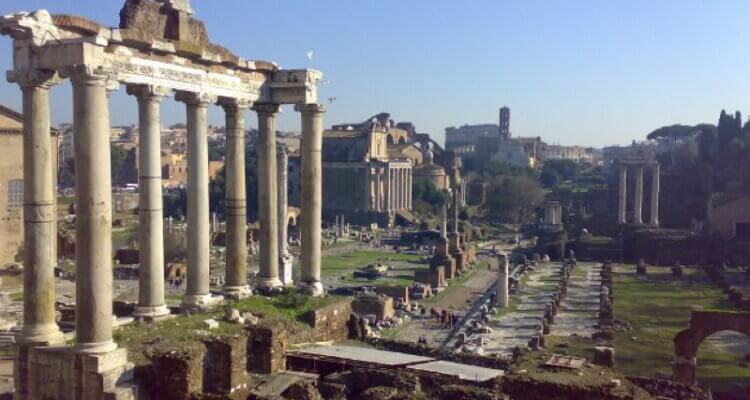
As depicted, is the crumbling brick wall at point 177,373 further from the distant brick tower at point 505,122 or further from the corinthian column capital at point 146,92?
the distant brick tower at point 505,122

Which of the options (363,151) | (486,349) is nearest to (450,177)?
(363,151)

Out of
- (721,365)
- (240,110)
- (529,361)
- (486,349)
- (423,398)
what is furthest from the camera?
(486,349)

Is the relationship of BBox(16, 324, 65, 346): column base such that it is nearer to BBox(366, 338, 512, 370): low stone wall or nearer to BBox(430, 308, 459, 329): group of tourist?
BBox(366, 338, 512, 370): low stone wall

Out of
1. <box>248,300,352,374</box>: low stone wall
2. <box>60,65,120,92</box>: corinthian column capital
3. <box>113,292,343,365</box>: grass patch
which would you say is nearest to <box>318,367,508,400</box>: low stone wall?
<box>248,300,352,374</box>: low stone wall

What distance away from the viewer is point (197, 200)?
12516 mm

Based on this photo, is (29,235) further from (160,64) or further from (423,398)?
(423,398)

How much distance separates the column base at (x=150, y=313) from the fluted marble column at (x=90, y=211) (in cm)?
232

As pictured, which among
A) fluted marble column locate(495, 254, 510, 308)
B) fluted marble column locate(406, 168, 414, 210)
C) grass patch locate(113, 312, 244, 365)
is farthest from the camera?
fluted marble column locate(406, 168, 414, 210)

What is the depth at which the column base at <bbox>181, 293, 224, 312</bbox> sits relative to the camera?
12.6m

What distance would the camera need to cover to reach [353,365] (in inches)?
435

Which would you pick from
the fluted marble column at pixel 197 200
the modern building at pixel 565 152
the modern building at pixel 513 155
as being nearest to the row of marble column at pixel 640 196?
the fluted marble column at pixel 197 200

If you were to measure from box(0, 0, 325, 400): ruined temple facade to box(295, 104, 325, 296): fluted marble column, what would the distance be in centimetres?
2

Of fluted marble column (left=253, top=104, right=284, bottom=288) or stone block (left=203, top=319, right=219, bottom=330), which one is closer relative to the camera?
stone block (left=203, top=319, right=219, bottom=330)

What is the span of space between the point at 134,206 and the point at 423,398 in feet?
188
